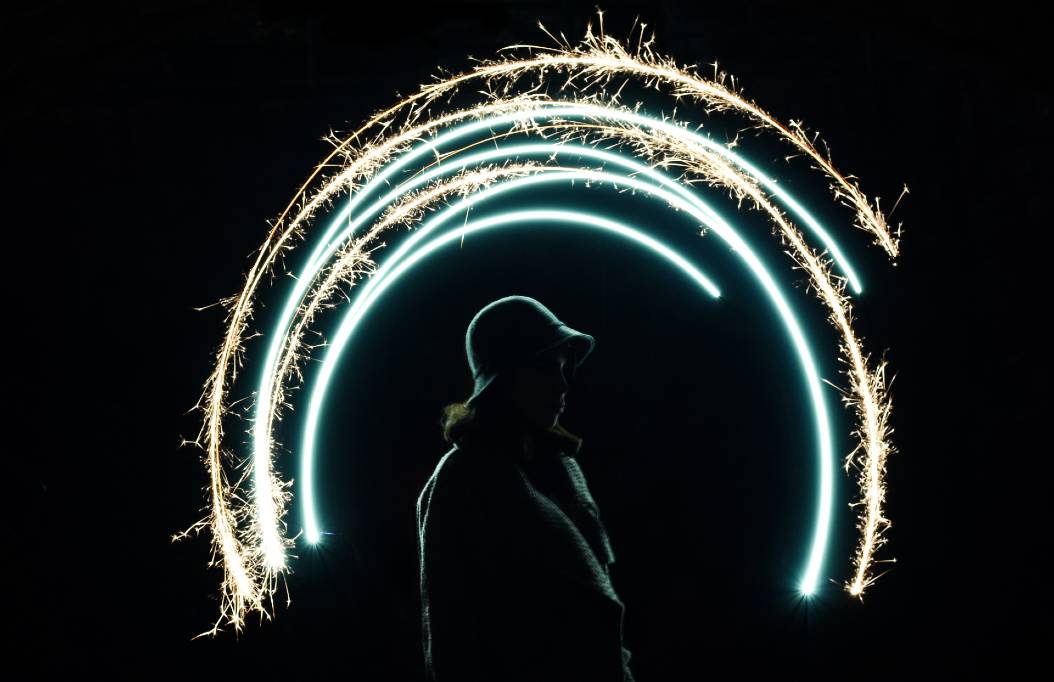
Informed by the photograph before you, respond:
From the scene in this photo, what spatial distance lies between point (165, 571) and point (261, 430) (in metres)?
1.39

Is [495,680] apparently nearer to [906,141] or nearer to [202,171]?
[202,171]

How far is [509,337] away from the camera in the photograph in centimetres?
275

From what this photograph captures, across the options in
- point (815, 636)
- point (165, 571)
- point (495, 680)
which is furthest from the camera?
point (165, 571)

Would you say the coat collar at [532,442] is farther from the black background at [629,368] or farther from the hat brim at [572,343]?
the black background at [629,368]

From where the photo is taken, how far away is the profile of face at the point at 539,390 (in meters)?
2.71

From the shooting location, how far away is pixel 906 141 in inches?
155

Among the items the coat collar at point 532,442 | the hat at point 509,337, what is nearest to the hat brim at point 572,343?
the hat at point 509,337

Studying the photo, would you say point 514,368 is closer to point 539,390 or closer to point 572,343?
point 539,390

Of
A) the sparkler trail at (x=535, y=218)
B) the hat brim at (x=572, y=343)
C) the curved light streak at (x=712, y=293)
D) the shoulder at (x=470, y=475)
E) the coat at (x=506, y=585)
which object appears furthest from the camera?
the sparkler trail at (x=535, y=218)

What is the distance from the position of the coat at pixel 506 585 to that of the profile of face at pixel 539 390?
0.68 feet

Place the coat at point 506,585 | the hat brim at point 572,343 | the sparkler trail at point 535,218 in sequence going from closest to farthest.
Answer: the coat at point 506,585, the hat brim at point 572,343, the sparkler trail at point 535,218

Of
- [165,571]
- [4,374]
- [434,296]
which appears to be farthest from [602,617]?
[4,374]

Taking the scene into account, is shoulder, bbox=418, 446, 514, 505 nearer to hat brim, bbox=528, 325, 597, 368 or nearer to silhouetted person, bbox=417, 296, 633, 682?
silhouetted person, bbox=417, 296, 633, 682

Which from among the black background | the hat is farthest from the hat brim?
the black background
